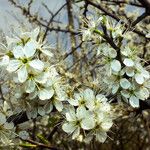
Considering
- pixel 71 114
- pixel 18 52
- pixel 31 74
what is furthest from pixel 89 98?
pixel 18 52

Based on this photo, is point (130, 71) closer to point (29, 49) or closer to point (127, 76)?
point (127, 76)

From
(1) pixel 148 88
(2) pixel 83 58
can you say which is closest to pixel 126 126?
(2) pixel 83 58

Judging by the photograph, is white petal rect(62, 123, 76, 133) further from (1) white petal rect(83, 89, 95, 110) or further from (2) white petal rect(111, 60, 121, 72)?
(2) white petal rect(111, 60, 121, 72)

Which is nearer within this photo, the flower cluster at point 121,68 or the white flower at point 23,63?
the white flower at point 23,63

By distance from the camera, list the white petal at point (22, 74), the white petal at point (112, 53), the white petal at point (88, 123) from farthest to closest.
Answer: the white petal at point (112, 53)
the white petal at point (88, 123)
the white petal at point (22, 74)

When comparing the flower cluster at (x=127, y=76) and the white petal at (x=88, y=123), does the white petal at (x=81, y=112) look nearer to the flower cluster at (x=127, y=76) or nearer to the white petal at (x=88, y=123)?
the white petal at (x=88, y=123)

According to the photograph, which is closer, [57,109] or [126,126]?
[57,109]

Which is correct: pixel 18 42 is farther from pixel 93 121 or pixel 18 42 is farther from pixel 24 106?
pixel 93 121

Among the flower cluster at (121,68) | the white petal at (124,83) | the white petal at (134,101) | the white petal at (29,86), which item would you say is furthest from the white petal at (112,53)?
the white petal at (29,86)
